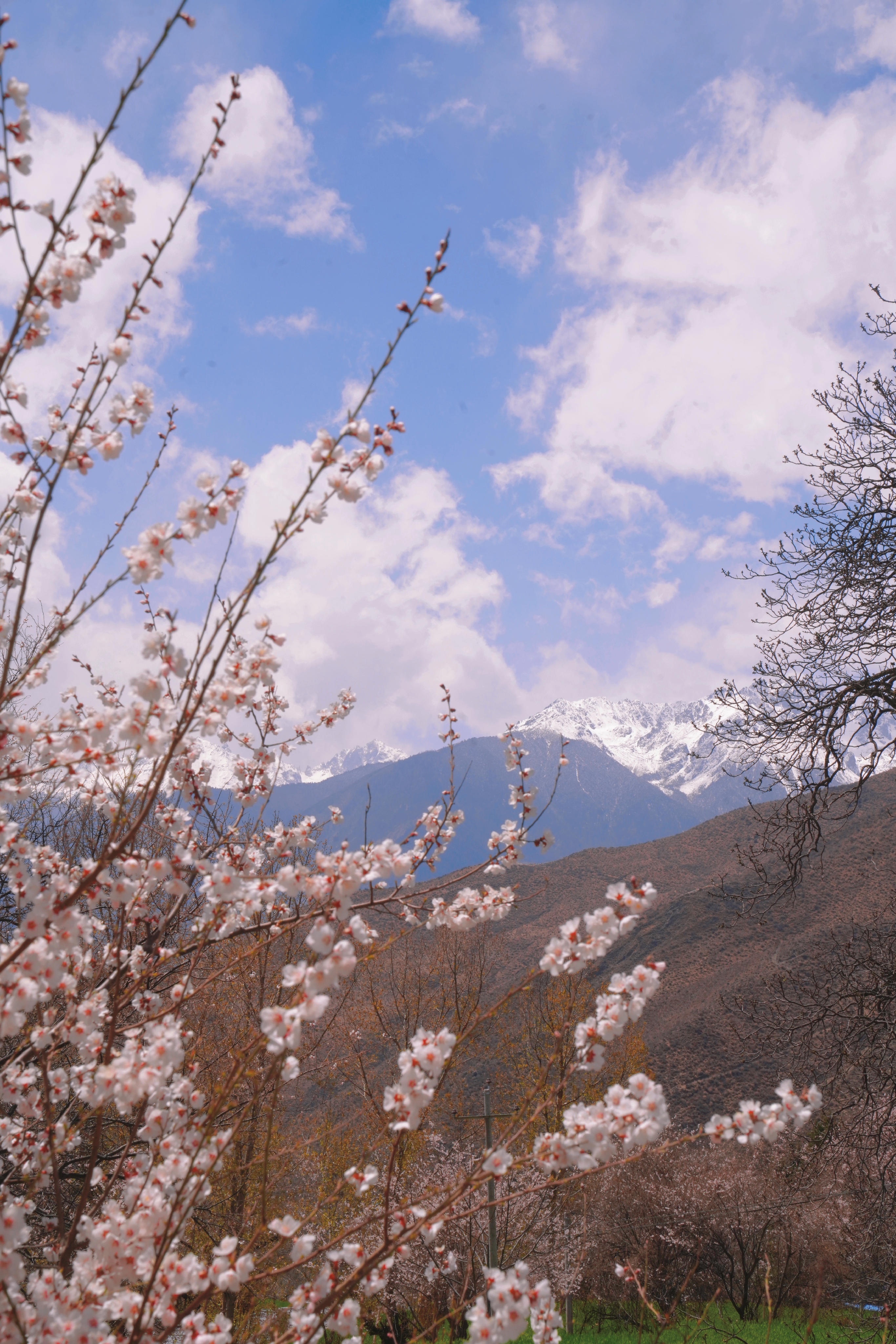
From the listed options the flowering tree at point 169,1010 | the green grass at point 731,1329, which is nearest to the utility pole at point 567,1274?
the green grass at point 731,1329

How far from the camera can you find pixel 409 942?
597 inches

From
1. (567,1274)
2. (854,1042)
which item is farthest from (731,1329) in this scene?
(854,1042)

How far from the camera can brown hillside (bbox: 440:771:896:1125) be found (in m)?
28.1

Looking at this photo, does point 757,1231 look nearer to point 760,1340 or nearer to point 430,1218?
point 760,1340

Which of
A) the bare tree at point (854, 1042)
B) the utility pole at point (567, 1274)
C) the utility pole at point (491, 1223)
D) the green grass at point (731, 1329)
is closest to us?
the bare tree at point (854, 1042)

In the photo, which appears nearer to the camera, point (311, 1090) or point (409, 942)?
point (409, 942)

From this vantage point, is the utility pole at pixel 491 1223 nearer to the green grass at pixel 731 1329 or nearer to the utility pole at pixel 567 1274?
the green grass at pixel 731 1329

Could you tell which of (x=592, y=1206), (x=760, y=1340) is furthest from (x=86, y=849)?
(x=592, y=1206)

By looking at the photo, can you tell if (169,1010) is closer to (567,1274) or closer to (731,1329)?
(731,1329)

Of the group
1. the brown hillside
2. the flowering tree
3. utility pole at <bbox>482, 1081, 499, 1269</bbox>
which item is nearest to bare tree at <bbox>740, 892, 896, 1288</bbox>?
utility pole at <bbox>482, 1081, 499, 1269</bbox>

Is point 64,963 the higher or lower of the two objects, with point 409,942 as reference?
higher

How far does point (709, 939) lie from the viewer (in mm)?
39406

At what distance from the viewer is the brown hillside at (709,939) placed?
1105 inches

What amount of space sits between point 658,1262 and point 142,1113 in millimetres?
18638
